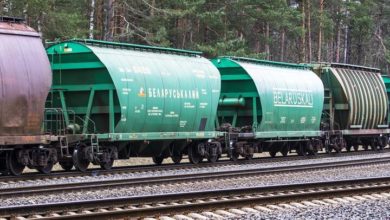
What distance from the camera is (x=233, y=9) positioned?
4522cm

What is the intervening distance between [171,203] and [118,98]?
7857mm

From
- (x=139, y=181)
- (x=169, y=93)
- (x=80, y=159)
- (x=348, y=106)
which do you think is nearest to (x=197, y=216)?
(x=139, y=181)

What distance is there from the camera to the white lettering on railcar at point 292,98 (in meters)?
26.1

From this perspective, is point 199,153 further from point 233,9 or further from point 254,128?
point 233,9

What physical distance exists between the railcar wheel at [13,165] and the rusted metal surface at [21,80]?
737 millimetres

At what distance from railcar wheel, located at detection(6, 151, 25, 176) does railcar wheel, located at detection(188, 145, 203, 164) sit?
6953 millimetres

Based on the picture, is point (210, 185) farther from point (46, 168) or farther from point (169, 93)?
point (169, 93)

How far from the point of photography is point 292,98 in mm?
27109

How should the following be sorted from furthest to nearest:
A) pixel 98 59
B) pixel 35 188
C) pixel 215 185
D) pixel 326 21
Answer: pixel 326 21
pixel 98 59
pixel 215 185
pixel 35 188

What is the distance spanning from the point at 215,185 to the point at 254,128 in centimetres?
950

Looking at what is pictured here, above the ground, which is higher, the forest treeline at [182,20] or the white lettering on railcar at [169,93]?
the forest treeline at [182,20]

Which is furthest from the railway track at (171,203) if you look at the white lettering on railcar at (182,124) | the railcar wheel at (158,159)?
the railcar wheel at (158,159)

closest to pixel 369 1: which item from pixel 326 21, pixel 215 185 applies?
pixel 326 21

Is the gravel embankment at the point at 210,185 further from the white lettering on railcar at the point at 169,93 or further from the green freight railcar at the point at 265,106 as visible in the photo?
the green freight railcar at the point at 265,106
